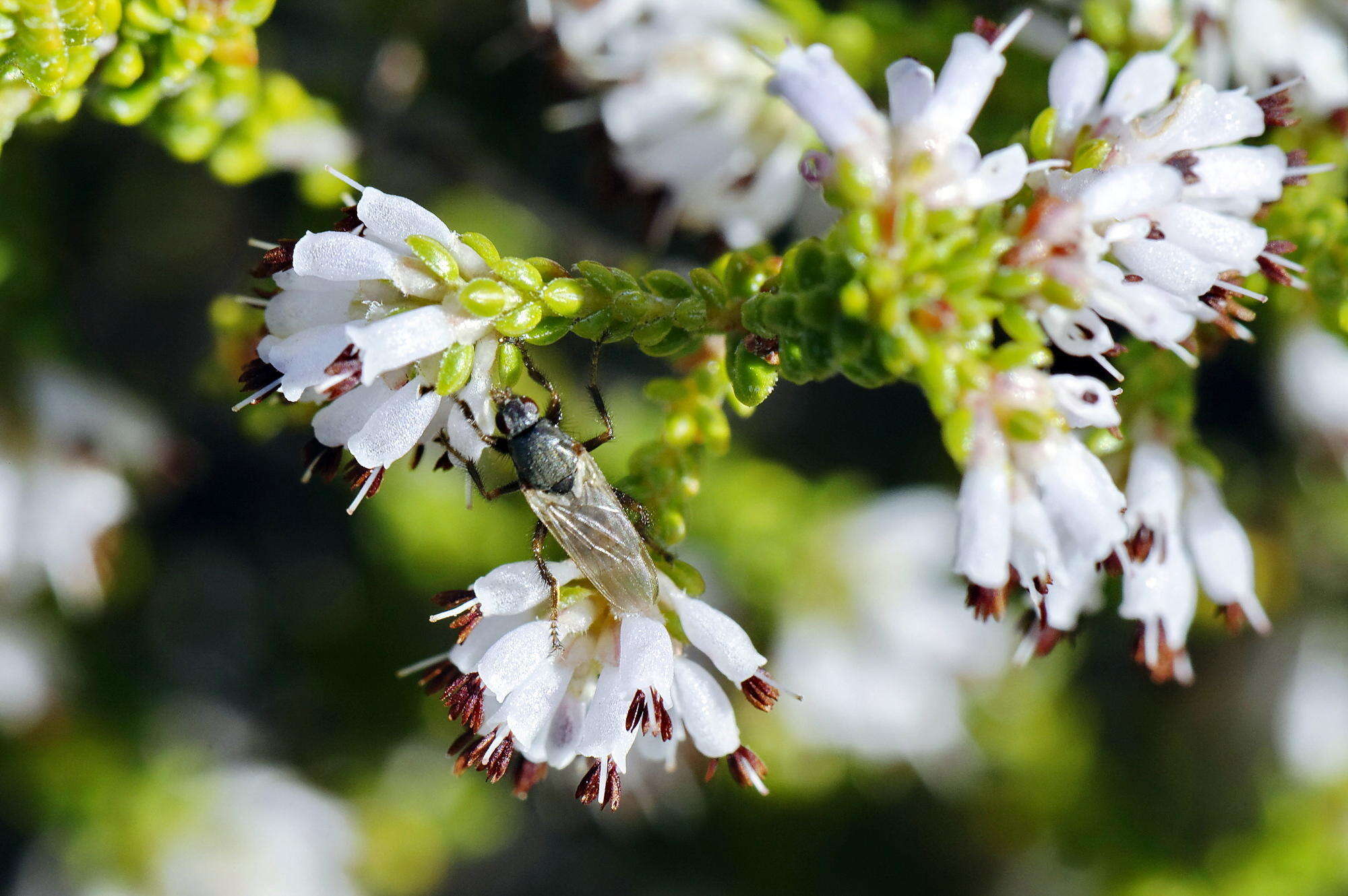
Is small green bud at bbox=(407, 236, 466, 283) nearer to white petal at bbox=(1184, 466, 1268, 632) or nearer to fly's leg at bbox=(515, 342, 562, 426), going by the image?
fly's leg at bbox=(515, 342, 562, 426)

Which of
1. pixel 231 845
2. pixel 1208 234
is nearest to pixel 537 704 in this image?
pixel 1208 234

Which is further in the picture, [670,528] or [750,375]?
[670,528]

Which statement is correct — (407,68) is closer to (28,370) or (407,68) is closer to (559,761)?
(28,370)

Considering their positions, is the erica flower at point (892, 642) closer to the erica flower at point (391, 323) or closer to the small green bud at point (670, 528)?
the small green bud at point (670, 528)

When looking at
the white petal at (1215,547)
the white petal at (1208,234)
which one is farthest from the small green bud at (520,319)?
the white petal at (1215,547)

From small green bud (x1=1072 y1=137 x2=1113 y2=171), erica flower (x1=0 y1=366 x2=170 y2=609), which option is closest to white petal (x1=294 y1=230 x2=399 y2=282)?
small green bud (x1=1072 y1=137 x2=1113 y2=171)

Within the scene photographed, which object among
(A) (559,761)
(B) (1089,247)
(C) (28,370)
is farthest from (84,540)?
(B) (1089,247)

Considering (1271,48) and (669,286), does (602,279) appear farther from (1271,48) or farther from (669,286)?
(1271,48)

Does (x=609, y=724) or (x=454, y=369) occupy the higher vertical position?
(x=454, y=369)
